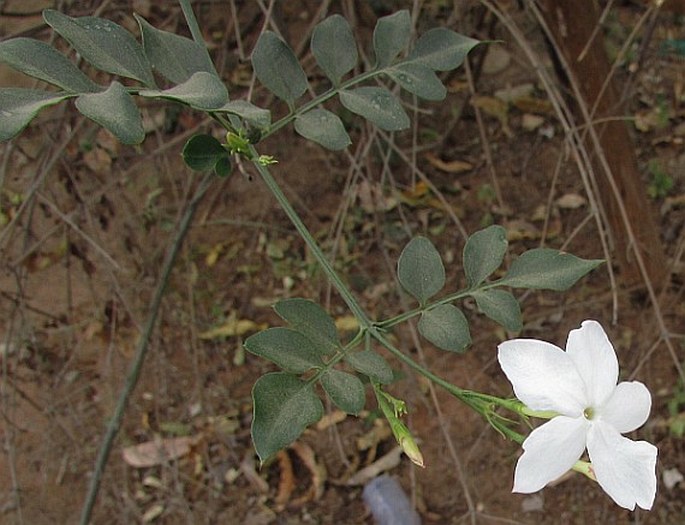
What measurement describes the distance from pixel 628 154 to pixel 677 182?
787 millimetres

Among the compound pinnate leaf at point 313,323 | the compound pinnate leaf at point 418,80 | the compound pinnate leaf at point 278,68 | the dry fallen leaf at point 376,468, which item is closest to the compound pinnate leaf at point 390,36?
the compound pinnate leaf at point 418,80

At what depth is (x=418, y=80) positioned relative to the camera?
1.01 metres

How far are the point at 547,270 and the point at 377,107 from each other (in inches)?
10.7

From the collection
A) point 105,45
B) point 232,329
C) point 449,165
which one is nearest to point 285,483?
point 232,329

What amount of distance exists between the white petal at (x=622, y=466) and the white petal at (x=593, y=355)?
5 centimetres

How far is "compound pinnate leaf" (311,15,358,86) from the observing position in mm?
992

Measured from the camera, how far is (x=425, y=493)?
98.3 inches

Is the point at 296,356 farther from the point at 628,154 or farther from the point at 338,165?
the point at 338,165

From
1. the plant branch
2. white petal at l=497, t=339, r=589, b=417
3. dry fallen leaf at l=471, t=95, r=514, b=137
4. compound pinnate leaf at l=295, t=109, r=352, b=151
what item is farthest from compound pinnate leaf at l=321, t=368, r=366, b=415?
dry fallen leaf at l=471, t=95, r=514, b=137

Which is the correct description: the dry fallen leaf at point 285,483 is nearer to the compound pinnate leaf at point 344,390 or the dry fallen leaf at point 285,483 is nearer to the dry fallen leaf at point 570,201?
the dry fallen leaf at point 570,201

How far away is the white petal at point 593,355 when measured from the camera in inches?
27.8

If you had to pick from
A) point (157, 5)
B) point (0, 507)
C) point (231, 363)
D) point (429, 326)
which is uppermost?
point (429, 326)

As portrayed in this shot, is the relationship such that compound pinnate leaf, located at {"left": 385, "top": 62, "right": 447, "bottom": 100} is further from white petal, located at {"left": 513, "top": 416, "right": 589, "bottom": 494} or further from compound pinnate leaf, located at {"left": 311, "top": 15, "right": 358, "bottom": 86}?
white petal, located at {"left": 513, "top": 416, "right": 589, "bottom": 494}

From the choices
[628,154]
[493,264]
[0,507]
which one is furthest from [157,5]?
[493,264]
